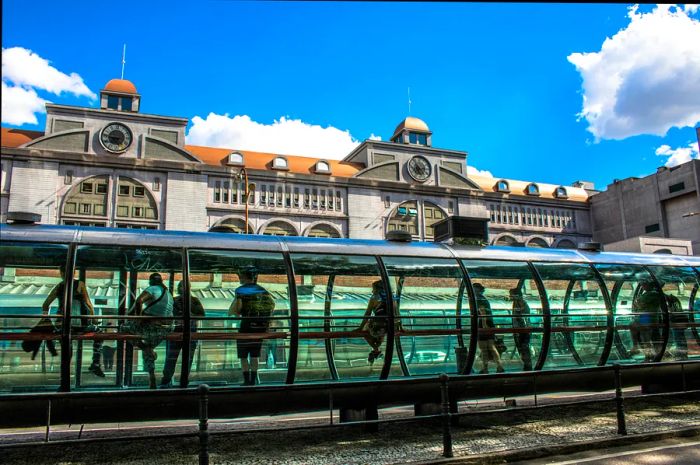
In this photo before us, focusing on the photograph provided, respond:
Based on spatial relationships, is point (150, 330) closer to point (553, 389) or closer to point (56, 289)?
point (56, 289)

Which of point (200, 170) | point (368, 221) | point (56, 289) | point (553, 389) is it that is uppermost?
point (200, 170)

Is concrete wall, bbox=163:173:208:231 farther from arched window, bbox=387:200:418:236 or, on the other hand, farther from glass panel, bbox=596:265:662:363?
glass panel, bbox=596:265:662:363

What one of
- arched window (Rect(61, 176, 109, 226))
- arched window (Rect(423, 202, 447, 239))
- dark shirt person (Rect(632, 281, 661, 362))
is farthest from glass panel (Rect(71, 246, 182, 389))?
arched window (Rect(423, 202, 447, 239))

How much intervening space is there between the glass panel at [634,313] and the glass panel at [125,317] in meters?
7.46

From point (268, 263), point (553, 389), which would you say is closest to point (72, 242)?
point (268, 263)

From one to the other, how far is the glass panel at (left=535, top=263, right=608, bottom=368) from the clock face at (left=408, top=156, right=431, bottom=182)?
188ft

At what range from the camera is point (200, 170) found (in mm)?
56812

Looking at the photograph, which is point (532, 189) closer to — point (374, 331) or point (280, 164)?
point (280, 164)

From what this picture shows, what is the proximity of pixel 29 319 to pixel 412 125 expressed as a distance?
68.3m

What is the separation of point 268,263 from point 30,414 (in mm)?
3331

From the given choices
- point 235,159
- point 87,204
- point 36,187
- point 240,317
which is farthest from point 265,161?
point 240,317

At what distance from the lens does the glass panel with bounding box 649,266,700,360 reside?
33.2 ft

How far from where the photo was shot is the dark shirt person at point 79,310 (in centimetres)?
643

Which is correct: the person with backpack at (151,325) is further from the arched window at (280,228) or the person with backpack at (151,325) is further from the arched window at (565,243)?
the arched window at (565,243)
